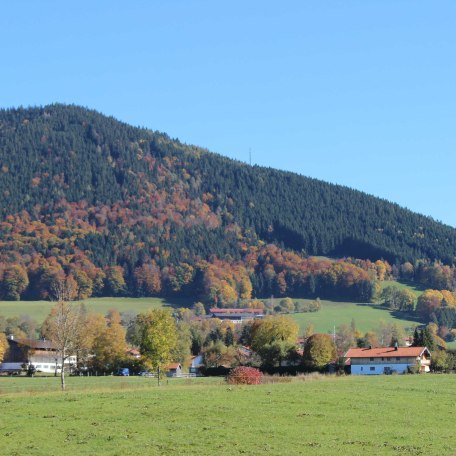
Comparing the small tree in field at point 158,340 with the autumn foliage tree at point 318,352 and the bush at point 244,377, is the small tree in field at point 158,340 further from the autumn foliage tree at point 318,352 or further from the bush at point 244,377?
the autumn foliage tree at point 318,352

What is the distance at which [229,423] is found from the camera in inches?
1447

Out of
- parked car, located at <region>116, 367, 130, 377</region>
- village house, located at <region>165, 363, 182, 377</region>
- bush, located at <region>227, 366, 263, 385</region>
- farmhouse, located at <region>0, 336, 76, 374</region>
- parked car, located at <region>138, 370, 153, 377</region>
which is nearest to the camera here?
bush, located at <region>227, 366, 263, 385</region>

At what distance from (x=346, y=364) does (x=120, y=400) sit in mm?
73290

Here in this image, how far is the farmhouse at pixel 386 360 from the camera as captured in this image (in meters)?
113

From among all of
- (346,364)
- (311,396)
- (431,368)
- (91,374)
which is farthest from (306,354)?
(311,396)

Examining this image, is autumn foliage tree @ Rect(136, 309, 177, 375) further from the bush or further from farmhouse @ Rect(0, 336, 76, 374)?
farmhouse @ Rect(0, 336, 76, 374)

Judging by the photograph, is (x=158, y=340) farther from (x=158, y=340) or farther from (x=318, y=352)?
(x=318, y=352)

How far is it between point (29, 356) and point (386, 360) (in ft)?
180

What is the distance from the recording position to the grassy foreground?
31.4 meters

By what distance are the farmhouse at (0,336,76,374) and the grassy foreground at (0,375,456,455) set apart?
276ft

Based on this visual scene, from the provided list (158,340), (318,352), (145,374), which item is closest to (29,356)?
(145,374)

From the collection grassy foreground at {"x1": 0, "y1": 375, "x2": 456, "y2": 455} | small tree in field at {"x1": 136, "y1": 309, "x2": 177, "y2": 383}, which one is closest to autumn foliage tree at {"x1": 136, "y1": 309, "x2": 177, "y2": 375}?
small tree in field at {"x1": 136, "y1": 309, "x2": 177, "y2": 383}

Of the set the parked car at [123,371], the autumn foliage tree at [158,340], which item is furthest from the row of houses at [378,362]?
the autumn foliage tree at [158,340]

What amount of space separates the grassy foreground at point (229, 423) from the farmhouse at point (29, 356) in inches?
3318
